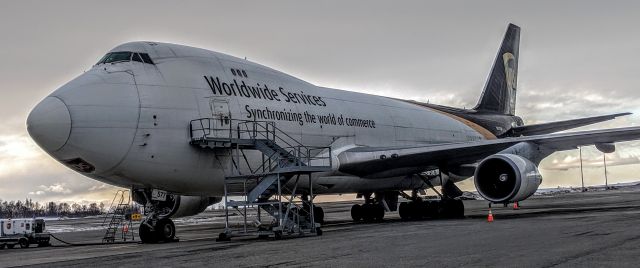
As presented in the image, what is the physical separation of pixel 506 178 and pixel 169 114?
9.35 m

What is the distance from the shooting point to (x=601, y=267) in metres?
6.64

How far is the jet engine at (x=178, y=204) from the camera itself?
1541 centimetres

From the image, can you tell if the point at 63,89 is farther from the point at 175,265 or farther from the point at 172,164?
the point at 175,265

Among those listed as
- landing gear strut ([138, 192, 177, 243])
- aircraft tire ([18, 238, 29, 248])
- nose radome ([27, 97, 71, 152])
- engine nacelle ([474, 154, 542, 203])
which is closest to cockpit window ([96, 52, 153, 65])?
nose radome ([27, 97, 71, 152])

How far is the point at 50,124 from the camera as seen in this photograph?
1259cm

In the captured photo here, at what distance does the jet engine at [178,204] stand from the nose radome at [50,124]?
2.94 meters

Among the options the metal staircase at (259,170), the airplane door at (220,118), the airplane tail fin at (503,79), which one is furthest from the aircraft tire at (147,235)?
the airplane tail fin at (503,79)

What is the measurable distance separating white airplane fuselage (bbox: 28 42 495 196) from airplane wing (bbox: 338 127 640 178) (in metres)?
0.56

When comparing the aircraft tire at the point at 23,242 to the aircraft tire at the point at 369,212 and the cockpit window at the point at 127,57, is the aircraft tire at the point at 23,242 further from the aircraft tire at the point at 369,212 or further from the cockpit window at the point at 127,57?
the aircraft tire at the point at 369,212

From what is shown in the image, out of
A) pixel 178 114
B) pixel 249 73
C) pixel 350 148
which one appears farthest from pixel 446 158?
pixel 178 114

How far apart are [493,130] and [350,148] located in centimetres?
1248

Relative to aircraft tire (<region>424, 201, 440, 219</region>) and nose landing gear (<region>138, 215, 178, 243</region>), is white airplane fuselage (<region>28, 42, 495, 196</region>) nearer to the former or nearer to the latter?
nose landing gear (<region>138, 215, 178, 243</region>)

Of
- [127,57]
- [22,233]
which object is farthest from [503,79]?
[22,233]

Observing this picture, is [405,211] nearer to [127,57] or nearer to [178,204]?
[178,204]
